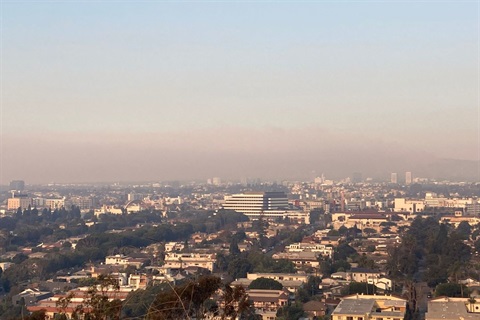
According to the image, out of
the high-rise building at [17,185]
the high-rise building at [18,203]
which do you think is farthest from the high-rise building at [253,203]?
the high-rise building at [17,185]

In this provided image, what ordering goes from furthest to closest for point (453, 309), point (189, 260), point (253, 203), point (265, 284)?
point (253, 203) → point (189, 260) → point (265, 284) → point (453, 309)

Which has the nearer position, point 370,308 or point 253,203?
point 370,308

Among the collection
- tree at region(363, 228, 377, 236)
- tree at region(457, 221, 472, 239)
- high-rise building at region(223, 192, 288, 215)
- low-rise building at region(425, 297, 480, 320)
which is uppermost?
high-rise building at region(223, 192, 288, 215)

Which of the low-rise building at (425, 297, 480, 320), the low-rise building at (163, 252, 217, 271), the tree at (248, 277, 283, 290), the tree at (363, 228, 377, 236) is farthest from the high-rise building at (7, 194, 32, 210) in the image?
the low-rise building at (425, 297, 480, 320)

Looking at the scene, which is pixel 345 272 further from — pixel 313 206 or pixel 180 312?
pixel 313 206

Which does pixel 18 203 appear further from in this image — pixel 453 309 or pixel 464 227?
pixel 453 309

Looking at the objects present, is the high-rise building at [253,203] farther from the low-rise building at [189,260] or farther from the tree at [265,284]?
the tree at [265,284]

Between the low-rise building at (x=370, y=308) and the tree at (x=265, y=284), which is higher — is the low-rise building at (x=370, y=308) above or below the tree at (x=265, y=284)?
above

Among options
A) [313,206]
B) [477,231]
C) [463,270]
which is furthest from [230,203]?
[463,270]

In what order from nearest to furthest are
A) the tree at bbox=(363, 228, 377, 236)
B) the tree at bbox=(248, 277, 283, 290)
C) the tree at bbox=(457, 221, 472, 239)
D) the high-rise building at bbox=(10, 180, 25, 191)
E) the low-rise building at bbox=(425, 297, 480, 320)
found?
the low-rise building at bbox=(425, 297, 480, 320) → the tree at bbox=(248, 277, 283, 290) → the tree at bbox=(457, 221, 472, 239) → the tree at bbox=(363, 228, 377, 236) → the high-rise building at bbox=(10, 180, 25, 191)

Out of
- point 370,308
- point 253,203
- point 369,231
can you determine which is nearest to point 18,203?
point 253,203

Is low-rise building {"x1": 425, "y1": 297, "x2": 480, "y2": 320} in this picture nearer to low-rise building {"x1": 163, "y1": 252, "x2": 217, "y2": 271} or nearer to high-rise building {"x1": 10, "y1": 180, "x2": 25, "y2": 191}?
low-rise building {"x1": 163, "y1": 252, "x2": 217, "y2": 271}
